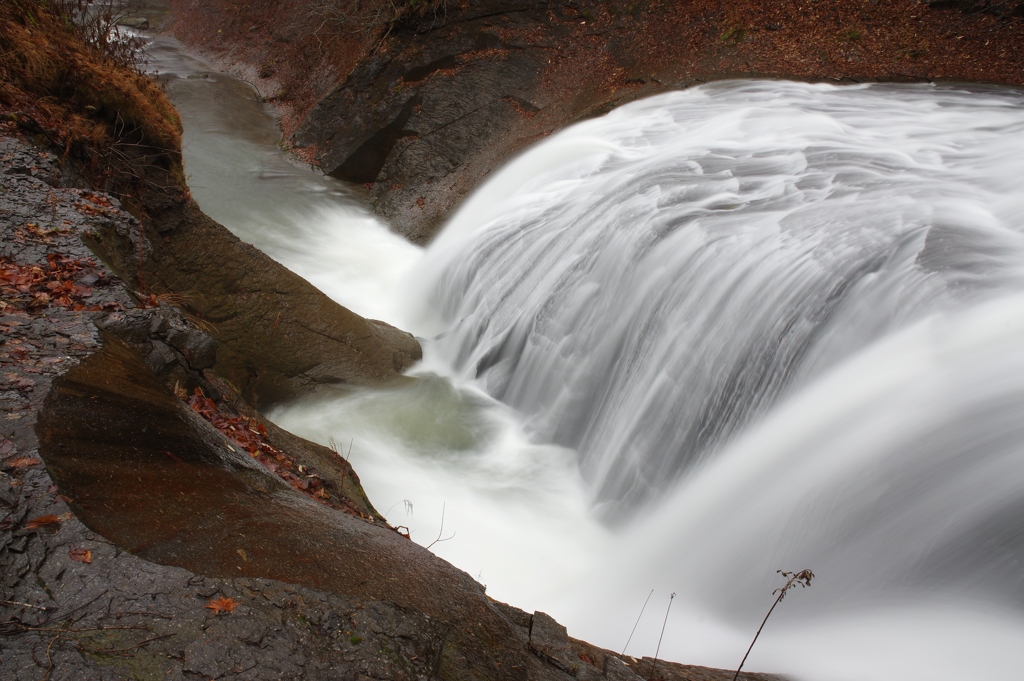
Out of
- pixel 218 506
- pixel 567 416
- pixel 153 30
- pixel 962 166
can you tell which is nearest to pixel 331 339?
pixel 567 416

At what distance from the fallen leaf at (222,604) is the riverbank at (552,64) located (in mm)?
8874

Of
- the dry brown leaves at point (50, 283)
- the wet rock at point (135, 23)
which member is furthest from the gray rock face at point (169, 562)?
the wet rock at point (135, 23)

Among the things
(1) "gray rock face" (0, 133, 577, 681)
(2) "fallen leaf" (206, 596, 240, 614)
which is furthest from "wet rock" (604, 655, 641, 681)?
(2) "fallen leaf" (206, 596, 240, 614)

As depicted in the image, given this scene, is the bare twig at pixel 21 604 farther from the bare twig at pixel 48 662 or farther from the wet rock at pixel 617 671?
the wet rock at pixel 617 671

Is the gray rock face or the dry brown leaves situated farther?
the dry brown leaves

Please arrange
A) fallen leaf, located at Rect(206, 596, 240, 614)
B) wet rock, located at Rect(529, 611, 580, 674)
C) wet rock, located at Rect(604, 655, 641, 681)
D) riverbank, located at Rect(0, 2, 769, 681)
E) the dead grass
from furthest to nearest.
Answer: the dead grass < wet rock, located at Rect(604, 655, 641, 681) < wet rock, located at Rect(529, 611, 580, 674) < fallen leaf, located at Rect(206, 596, 240, 614) < riverbank, located at Rect(0, 2, 769, 681)

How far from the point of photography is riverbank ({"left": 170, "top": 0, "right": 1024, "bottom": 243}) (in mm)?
10898

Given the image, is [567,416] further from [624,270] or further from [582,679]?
[582,679]

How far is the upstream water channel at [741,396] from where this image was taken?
4047 mm

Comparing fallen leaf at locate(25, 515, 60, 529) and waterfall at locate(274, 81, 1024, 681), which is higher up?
waterfall at locate(274, 81, 1024, 681)

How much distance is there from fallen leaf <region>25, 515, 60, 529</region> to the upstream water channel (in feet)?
9.86

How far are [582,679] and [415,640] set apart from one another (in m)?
0.78

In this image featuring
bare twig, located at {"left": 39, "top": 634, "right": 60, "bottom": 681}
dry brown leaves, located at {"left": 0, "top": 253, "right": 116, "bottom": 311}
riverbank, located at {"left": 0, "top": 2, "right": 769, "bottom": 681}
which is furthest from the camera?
dry brown leaves, located at {"left": 0, "top": 253, "right": 116, "bottom": 311}

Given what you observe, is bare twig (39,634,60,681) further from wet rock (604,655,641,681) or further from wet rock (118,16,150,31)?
wet rock (118,16,150,31)
